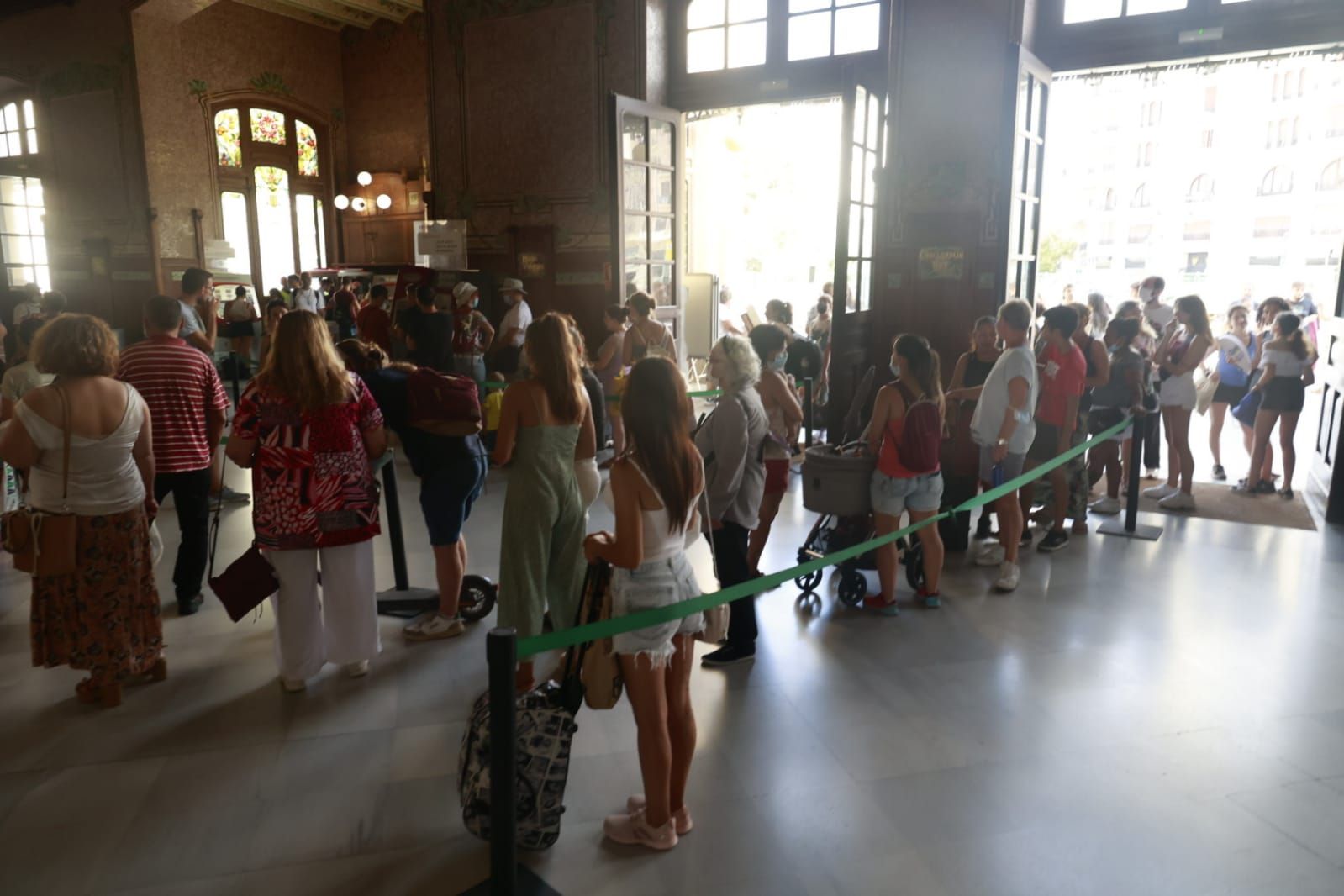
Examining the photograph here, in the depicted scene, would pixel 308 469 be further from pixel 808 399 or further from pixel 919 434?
pixel 808 399

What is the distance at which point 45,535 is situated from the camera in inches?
124

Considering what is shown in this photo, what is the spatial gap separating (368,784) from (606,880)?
0.94m

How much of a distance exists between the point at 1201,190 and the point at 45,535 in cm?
3837

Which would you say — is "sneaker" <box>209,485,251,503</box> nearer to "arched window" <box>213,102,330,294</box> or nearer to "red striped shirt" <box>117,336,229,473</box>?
"red striped shirt" <box>117,336,229,473</box>

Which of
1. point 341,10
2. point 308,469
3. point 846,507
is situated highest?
point 341,10

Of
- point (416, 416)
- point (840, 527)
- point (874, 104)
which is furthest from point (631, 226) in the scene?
point (416, 416)

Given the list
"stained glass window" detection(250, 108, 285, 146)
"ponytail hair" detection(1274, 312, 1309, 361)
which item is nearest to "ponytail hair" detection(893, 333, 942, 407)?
"ponytail hair" detection(1274, 312, 1309, 361)

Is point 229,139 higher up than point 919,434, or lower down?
higher up

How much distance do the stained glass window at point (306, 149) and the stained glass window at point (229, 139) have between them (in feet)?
3.03

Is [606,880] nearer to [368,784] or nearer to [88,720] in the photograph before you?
[368,784]

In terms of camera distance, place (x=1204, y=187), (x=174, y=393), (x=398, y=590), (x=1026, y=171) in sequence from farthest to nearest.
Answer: (x=1204, y=187) < (x=1026, y=171) < (x=398, y=590) < (x=174, y=393)

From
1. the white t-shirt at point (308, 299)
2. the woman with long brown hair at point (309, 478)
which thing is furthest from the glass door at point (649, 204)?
the woman with long brown hair at point (309, 478)

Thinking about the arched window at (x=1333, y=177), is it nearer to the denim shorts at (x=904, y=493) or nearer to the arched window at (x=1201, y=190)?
the arched window at (x=1201, y=190)

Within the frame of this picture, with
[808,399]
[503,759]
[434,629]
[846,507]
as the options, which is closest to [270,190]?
[808,399]
